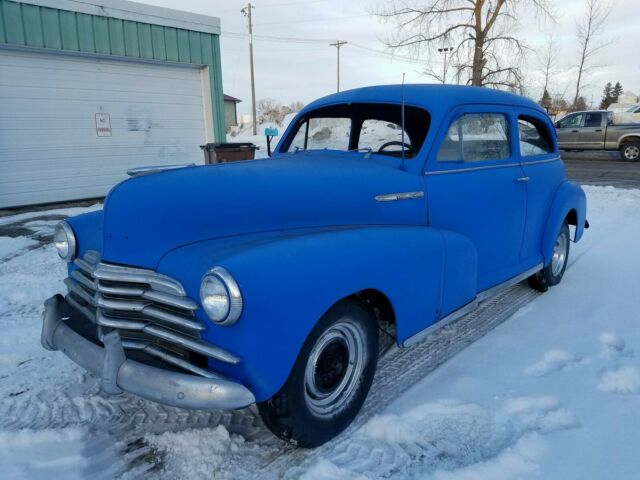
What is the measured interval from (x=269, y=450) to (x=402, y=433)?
67 centimetres

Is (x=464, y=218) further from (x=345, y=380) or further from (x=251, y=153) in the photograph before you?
(x=251, y=153)

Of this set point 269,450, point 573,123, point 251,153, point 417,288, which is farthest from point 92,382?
point 573,123

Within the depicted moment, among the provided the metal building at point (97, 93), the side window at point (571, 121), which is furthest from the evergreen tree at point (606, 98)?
the metal building at point (97, 93)

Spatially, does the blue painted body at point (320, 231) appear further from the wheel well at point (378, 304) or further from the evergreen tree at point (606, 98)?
the evergreen tree at point (606, 98)

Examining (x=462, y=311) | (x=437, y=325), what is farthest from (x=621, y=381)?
(x=437, y=325)

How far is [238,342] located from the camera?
199 cm

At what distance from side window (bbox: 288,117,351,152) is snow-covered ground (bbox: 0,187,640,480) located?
1.83m

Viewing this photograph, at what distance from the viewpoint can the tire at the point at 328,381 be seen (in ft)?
7.33

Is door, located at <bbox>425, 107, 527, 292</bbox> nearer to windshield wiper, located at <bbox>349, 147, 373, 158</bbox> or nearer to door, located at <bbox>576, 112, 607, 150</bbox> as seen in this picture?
windshield wiper, located at <bbox>349, 147, 373, 158</bbox>

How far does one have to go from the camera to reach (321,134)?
398cm

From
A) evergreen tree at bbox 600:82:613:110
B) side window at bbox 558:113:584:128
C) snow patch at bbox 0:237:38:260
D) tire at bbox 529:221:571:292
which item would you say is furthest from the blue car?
evergreen tree at bbox 600:82:613:110

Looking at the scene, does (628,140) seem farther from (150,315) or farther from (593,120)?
(150,315)

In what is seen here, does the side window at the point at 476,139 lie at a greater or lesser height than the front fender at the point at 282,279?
greater

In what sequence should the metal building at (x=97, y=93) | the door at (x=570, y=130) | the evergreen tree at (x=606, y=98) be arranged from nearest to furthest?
the metal building at (x=97, y=93)
the door at (x=570, y=130)
the evergreen tree at (x=606, y=98)
